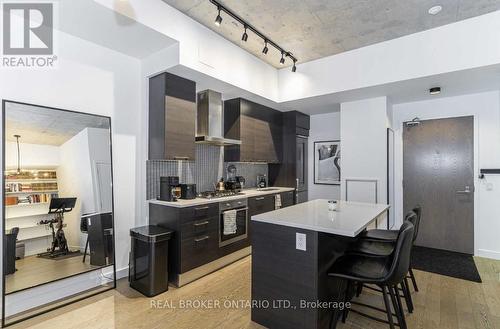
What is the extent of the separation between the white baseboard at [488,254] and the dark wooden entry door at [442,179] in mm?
94

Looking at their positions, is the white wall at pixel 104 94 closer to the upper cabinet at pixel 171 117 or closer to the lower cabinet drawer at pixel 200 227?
the upper cabinet at pixel 171 117

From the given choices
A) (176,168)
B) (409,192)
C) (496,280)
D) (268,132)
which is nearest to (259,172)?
(268,132)

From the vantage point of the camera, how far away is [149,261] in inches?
105

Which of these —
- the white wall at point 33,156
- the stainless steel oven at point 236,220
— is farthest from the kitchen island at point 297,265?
the white wall at point 33,156

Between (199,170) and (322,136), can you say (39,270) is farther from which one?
(322,136)

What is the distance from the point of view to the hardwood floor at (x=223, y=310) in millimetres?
2182

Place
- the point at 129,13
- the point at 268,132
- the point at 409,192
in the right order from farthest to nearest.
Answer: the point at 268,132 → the point at 409,192 → the point at 129,13

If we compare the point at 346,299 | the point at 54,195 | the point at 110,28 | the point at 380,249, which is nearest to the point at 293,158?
the point at 380,249

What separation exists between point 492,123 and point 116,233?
568cm

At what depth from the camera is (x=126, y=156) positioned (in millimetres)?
3168

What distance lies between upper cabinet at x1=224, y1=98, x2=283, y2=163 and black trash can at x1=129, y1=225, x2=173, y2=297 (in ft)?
6.58

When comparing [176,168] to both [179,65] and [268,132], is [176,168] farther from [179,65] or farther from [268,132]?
[268,132]

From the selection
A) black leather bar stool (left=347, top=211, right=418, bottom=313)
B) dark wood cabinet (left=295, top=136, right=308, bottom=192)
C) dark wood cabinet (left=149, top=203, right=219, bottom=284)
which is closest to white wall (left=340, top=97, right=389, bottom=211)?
dark wood cabinet (left=295, top=136, right=308, bottom=192)

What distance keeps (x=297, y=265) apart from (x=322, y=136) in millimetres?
4172
